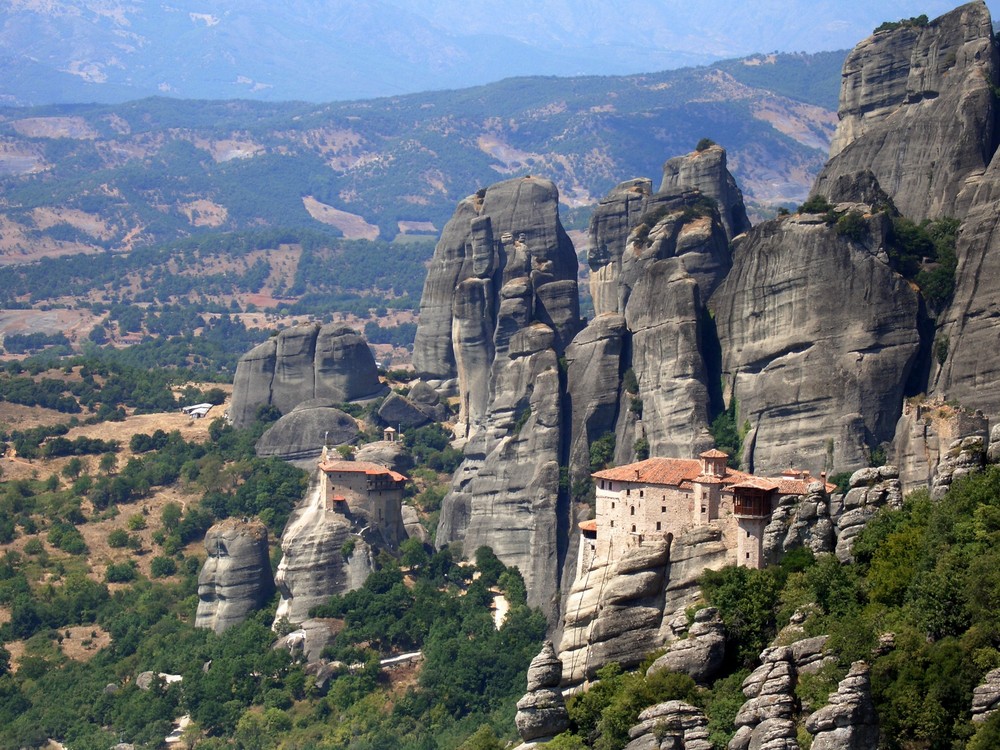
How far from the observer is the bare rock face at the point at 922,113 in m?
83.3

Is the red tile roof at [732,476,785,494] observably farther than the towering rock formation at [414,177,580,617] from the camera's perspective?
No

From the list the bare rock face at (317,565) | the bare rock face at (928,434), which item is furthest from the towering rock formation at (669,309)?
the bare rock face at (928,434)

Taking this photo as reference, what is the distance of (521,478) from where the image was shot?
297ft

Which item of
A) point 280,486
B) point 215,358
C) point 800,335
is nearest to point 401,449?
point 280,486

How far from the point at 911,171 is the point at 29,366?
63766mm

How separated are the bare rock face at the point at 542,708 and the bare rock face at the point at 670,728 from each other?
4.01 metres

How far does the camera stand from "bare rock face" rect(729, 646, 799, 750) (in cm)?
4559

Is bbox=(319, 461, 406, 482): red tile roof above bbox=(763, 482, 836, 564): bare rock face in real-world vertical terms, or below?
above

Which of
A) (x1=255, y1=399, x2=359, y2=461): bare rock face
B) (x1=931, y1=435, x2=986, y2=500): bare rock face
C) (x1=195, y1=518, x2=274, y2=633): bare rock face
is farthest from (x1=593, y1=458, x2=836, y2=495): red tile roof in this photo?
(x1=255, y1=399, x2=359, y2=461): bare rock face

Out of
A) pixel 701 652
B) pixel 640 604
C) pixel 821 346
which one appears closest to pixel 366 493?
pixel 821 346

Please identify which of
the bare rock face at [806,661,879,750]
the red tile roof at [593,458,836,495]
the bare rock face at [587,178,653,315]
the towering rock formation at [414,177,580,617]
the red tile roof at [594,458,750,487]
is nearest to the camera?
the bare rock face at [806,661,879,750]

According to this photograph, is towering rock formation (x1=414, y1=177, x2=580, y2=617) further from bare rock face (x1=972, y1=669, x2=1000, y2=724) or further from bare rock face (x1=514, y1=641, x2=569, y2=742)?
bare rock face (x1=972, y1=669, x2=1000, y2=724)

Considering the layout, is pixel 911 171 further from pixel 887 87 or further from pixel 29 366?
pixel 29 366

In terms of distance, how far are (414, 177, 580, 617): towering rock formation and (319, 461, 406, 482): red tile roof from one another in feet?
12.9
